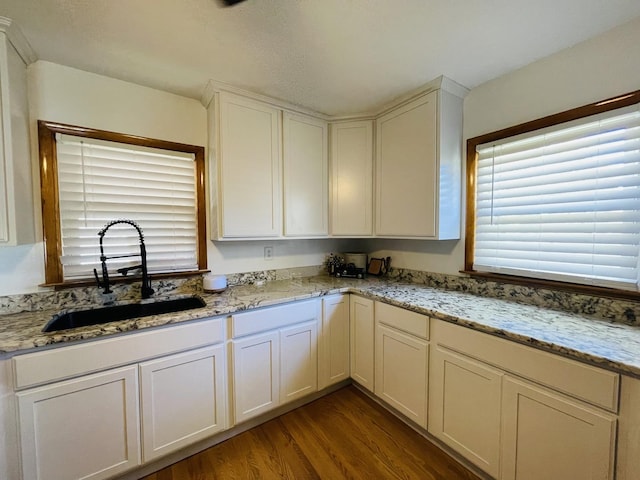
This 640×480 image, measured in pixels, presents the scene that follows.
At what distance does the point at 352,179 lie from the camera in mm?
2447

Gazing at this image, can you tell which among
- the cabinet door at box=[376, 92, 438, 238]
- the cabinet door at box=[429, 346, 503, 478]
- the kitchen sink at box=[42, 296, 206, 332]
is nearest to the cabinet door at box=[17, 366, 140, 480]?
the kitchen sink at box=[42, 296, 206, 332]

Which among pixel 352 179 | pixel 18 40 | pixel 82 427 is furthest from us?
pixel 352 179

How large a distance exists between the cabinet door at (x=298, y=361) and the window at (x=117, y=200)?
91cm

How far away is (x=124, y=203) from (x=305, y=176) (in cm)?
135

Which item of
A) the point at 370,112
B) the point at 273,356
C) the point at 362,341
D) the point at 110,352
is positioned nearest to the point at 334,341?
the point at 362,341

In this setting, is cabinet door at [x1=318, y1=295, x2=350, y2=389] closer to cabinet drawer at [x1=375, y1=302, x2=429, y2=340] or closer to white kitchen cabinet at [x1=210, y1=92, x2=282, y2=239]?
cabinet drawer at [x1=375, y1=302, x2=429, y2=340]

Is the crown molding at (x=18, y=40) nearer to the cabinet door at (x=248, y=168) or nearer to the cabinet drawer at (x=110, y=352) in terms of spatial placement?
the cabinet door at (x=248, y=168)

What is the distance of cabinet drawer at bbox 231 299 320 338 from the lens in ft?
5.50

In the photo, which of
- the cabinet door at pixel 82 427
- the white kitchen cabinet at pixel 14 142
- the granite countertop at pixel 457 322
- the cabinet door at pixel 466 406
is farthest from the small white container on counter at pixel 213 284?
the cabinet door at pixel 466 406

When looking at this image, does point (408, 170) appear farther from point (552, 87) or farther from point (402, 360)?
point (402, 360)

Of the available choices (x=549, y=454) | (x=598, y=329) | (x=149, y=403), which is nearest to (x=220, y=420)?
(x=149, y=403)

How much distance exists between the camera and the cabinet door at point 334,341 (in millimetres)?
2059

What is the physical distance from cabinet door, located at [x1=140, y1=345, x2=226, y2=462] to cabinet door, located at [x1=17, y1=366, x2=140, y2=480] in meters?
0.06

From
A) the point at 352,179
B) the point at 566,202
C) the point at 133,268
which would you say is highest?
the point at 352,179
